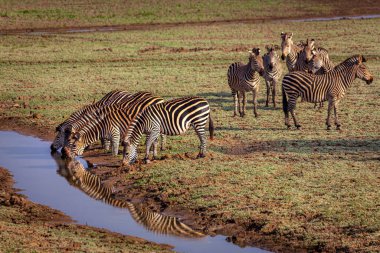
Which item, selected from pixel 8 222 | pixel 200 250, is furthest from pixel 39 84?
pixel 200 250

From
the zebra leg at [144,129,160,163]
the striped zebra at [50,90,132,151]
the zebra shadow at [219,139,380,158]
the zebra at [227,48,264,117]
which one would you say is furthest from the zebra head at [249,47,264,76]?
the zebra leg at [144,129,160,163]

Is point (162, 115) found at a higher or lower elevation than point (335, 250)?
higher

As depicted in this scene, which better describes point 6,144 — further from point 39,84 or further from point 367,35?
point 367,35

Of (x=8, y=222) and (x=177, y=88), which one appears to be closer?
(x=8, y=222)

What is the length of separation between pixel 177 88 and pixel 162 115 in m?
9.82

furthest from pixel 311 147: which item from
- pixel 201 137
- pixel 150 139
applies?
pixel 150 139

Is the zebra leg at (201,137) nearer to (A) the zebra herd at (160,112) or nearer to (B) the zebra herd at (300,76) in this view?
(A) the zebra herd at (160,112)

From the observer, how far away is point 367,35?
1593 inches

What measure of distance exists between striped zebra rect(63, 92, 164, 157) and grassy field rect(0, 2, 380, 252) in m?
1.21

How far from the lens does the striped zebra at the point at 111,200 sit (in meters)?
13.6

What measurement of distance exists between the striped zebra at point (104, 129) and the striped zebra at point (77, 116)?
0.32 metres

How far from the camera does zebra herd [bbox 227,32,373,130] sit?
808 inches

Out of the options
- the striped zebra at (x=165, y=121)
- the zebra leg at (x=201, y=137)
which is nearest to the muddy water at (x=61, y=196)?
the striped zebra at (x=165, y=121)

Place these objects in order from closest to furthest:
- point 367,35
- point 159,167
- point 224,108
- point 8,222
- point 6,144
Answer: point 8,222, point 159,167, point 6,144, point 224,108, point 367,35
